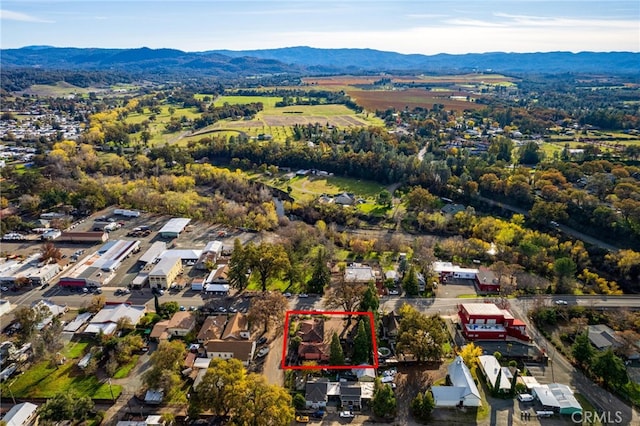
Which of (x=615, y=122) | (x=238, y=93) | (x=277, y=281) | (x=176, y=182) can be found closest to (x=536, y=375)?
(x=277, y=281)

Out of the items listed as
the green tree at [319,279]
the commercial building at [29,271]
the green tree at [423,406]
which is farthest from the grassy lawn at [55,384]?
the green tree at [423,406]

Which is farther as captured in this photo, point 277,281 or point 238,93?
point 238,93

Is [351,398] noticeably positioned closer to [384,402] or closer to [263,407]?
[384,402]

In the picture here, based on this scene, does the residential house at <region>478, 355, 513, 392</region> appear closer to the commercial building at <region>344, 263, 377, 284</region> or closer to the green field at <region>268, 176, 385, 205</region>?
the commercial building at <region>344, 263, 377, 284</region>

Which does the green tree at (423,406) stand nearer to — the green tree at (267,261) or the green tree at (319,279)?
the green tree at (319,279)

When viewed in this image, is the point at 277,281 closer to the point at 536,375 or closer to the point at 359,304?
the point at 359,304
